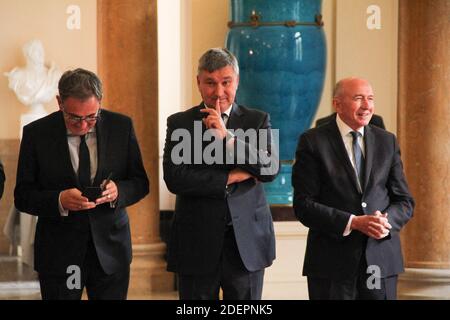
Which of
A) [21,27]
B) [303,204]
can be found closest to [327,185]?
[303,204]

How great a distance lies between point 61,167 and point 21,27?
3.01 metres

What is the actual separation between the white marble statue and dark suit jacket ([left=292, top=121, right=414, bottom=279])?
3.06m

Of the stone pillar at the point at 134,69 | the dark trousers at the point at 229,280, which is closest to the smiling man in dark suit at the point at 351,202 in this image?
the dark trousers at the point at 229,280

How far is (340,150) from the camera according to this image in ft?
14.4

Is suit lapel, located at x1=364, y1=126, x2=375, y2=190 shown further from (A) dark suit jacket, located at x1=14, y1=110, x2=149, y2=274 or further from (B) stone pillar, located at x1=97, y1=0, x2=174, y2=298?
(B) stone pillar, located at x1=97, y1=0, x2=174, y2=298

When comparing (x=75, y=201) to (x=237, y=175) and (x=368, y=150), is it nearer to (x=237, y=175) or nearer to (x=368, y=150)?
(x=237, y=175)

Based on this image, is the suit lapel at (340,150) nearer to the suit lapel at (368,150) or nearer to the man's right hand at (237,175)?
the suit lapel at (368,150)

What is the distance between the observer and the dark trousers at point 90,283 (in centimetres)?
411

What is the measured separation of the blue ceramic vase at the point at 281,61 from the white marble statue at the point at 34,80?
156 cm

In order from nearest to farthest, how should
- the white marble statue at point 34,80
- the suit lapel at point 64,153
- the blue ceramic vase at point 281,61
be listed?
the suit lapel at point 64,153, the white marble statue at point 34,80, the blue ceramic vase at point 281,61

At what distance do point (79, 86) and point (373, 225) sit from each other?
1.51 metres

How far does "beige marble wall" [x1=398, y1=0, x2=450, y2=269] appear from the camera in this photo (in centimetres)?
679

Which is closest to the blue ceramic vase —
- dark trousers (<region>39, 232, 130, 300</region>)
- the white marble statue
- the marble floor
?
the white marble statue

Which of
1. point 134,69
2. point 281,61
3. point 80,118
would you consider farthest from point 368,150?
point 281,61
